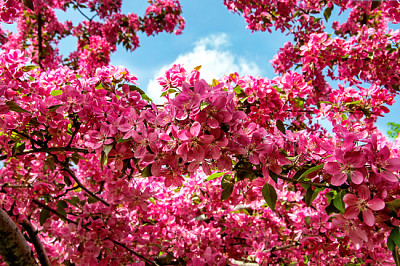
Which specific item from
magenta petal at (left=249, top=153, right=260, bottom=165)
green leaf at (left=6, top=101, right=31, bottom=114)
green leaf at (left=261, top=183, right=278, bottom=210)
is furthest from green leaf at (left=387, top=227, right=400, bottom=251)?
green leaf at (left=6, top=101, right=31, bottom=114)

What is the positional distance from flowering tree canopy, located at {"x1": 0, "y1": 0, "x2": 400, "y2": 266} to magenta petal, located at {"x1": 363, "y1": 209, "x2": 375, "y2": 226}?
2 centimetres

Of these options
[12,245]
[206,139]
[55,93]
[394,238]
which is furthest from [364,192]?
[12,245]

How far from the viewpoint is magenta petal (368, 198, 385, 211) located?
1047mm

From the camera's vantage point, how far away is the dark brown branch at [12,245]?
5.88ft

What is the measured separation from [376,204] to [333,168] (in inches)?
7.3

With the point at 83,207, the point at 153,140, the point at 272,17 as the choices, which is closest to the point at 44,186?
the point at 83,207

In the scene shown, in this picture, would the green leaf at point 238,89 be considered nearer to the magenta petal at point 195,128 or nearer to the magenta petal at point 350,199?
the magenta petal at point 195,128

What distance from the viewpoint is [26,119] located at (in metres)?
1.55

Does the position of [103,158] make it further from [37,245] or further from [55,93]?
[37,245]

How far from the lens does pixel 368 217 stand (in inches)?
42.8

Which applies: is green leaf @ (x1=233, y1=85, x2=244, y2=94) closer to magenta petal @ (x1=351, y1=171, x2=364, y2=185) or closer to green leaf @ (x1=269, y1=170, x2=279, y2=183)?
green leaf @ (x1=269, y1=170, x2=279, y2=183)

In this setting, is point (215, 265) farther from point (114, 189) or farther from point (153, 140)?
point (153, 140)

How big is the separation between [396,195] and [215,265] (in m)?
1.47

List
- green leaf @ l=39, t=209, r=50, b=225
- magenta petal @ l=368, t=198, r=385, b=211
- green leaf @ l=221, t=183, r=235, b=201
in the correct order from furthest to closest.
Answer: green leaf @ l=39, t=209, r=50, b=225 → green leaf @ l=221, t=183, r=235, b=201 → magenta petal @ l=368, t=198, r=385, b=211
